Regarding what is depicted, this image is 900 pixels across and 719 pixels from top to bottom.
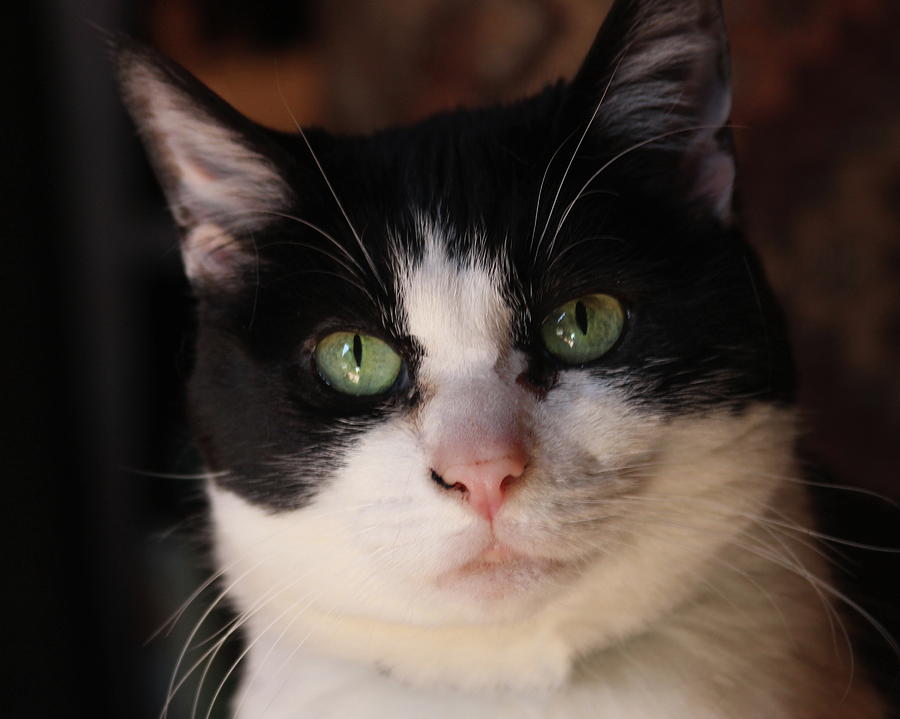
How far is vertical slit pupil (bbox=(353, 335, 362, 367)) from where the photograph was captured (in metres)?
0.80

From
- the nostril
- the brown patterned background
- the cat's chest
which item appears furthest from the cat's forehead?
the brown patterned background

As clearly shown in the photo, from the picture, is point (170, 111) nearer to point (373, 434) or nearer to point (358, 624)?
point (373, 434)

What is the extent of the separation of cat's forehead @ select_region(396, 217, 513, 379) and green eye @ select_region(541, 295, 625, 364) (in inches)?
1.9

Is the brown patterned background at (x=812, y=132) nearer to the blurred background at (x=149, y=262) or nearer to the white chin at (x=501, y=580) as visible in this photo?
the blurred background at (x=149, y=262)

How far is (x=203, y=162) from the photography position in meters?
0.84

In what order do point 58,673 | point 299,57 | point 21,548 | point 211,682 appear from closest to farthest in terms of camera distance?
point 211,682, point 21,548, point 58,673, point 299,57

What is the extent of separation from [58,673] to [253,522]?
3.58 feet

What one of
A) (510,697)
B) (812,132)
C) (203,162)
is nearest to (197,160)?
(203,162)

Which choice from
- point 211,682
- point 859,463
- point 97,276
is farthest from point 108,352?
point 859,463

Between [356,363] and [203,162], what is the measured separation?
25cm

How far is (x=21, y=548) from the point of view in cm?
156

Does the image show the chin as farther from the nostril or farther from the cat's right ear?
the cat's right ear

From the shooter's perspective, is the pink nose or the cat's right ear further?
the cat's right ear

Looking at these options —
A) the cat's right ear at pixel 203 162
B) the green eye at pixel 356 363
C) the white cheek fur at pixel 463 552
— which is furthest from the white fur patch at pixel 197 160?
the white cheek fur at pixel 463 552
